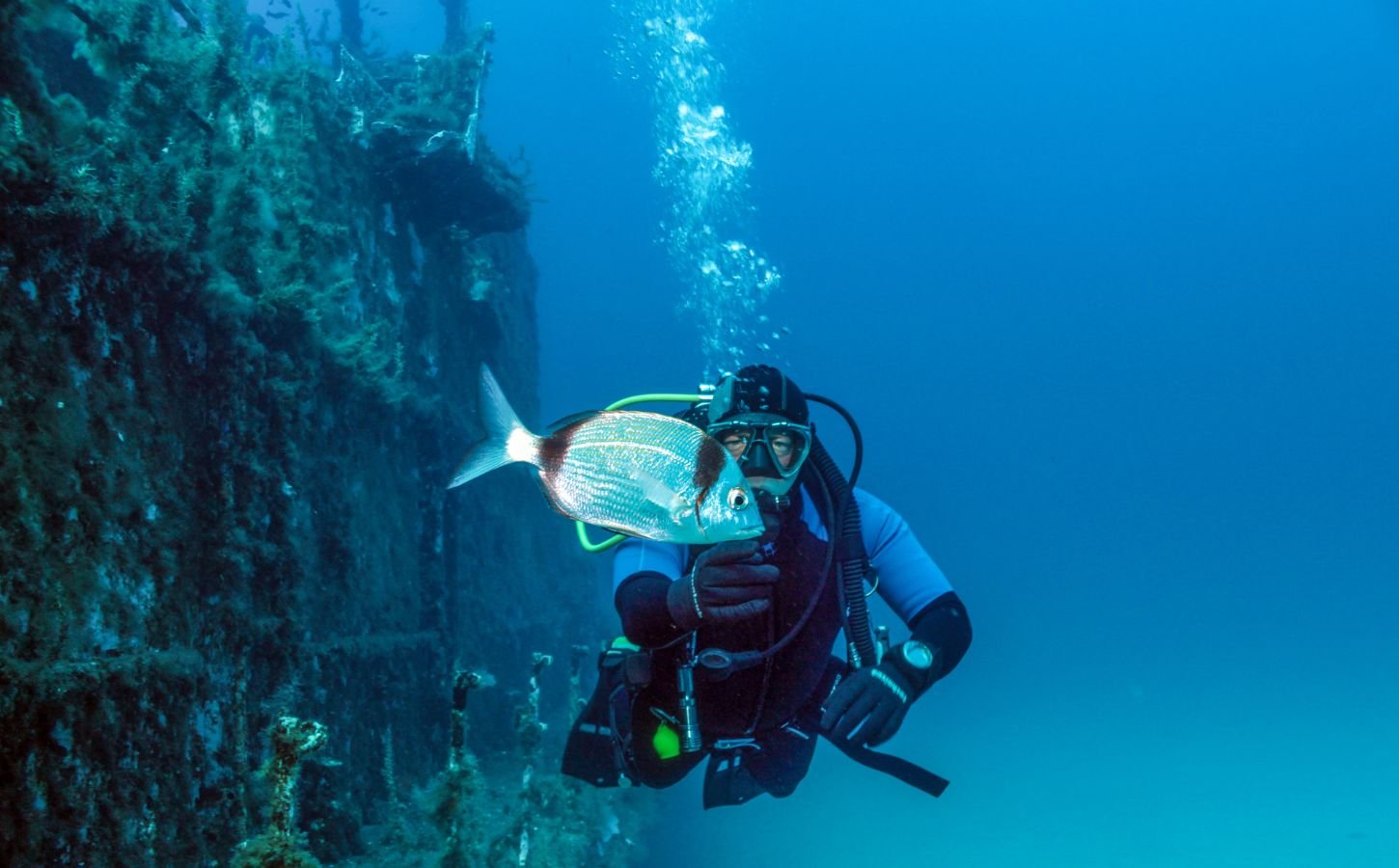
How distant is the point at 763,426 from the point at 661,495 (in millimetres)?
893

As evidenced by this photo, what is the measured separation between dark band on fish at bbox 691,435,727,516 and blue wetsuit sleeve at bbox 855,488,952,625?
1438 mm

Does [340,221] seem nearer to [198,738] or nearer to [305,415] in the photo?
[305,415]

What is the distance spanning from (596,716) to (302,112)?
191 inches

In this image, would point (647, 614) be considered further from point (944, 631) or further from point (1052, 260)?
Answer: point (1052, 260)

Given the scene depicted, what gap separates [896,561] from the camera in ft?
9.65

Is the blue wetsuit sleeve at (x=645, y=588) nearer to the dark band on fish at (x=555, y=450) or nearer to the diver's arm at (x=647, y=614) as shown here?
the diver's arm at (x=647, y=614)

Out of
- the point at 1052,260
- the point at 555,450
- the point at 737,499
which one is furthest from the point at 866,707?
the point at 1052,260

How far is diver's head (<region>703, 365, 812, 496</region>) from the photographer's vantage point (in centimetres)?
242

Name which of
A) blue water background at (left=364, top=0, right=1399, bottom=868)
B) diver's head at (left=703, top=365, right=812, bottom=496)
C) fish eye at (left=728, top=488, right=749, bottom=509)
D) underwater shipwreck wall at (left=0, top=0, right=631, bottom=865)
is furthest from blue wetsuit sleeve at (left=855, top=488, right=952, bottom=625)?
blue water background at (left=364, top=0, right=1399, bottom=868)

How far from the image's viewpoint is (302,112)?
16.7 feet

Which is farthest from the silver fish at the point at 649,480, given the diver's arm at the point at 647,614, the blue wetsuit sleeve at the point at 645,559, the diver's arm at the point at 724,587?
the blue wetsuit sleeve at the point at 645,559

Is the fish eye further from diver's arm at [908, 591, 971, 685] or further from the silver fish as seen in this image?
diver's arm at [908, 591, 971, 685]

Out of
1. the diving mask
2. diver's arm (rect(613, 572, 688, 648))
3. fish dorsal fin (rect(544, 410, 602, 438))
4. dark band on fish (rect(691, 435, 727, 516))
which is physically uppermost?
the diving mask

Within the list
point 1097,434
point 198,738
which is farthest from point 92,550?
point 1097,434
